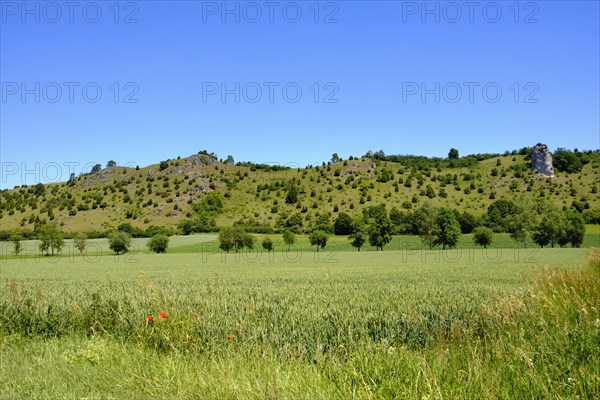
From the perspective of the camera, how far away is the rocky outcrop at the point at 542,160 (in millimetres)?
128875

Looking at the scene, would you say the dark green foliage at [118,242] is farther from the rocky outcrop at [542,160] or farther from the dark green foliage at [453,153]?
the dark green foliage at [453,153]

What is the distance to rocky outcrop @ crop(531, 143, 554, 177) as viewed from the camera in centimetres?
12888

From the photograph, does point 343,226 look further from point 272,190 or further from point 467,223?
point 272,190

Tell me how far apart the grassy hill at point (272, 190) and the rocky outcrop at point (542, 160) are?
2161 mm

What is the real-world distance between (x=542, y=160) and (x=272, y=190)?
7264cm

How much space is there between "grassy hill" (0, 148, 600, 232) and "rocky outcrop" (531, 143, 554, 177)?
2161mm

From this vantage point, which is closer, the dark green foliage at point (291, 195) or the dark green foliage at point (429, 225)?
the dark green foliage at point (429, 225)

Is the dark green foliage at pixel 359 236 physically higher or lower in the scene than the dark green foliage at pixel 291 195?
lower

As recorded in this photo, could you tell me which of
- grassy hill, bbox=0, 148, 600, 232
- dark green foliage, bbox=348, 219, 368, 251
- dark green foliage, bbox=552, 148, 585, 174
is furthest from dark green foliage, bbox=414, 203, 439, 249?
dark green foliage, bbox=552, 148, 585, 174

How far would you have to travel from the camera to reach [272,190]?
5007 inches

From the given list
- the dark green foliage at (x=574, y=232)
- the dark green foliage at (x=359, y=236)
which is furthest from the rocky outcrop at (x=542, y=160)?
the dark green foliage at (x=359, y=236)

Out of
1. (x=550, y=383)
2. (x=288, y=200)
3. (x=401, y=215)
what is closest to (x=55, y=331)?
(x=550, y=383)

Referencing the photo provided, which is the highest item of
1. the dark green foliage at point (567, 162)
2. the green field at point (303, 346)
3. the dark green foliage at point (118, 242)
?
the dark green foliage at point (567, 162)

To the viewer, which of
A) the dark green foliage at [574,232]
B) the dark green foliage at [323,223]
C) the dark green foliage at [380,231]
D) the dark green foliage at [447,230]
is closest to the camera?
the dark green foliage at [447,230]
